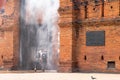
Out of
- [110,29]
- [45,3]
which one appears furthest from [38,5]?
[110,29]

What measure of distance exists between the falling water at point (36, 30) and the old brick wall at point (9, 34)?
93cm

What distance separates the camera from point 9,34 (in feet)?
91.6

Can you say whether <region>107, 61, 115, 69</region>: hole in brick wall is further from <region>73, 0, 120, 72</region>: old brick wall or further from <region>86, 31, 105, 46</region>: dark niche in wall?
<region>86, 31, 105, 46</region>: dark niche in wall

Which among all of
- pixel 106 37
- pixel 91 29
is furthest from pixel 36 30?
pixel 106 37

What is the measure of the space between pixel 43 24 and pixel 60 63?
5.63m

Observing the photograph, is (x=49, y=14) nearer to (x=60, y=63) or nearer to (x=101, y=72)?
(x=60, y=63)

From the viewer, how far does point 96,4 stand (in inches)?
918

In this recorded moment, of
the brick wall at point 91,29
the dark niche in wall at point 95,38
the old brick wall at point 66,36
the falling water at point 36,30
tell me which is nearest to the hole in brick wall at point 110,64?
the brick wall at point 91,29

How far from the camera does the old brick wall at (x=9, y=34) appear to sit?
27.6 meters

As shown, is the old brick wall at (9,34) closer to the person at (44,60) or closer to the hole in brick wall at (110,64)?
the person at (44,60)

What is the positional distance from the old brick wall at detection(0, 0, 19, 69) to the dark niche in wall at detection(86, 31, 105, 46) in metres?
6.78

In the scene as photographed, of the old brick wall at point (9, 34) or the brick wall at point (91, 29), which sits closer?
the brick wall at point (91, 29)

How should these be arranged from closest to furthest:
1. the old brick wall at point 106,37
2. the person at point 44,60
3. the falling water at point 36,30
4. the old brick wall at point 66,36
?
1. the old brick wall at point 106,37
2. the old brick wall at point 66,36
3. the falling water at point 36,30
4. the person at point 44,60

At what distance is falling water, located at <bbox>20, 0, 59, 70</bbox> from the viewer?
92.6 feet
